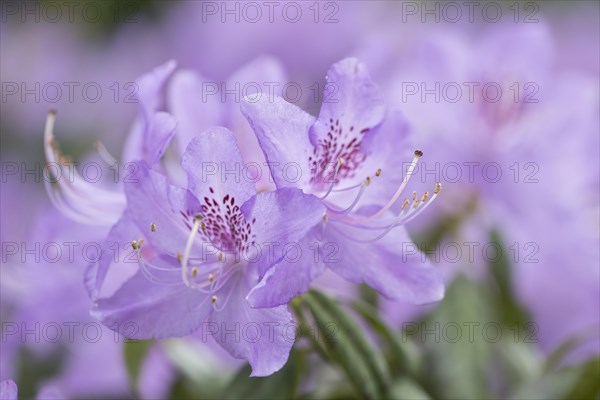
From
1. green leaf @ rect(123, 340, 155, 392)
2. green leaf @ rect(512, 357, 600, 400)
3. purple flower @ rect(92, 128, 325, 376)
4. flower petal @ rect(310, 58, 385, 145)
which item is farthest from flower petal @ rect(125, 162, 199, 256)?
green leaf @ rect(512, 357, 600, 400)

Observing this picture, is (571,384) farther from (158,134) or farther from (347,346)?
(158,134)

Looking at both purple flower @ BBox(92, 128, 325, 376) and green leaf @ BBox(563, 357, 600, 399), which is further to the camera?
green leaf @ BBox(563, 357, 600, 399)

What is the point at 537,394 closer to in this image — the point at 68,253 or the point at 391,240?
the point at 391,240

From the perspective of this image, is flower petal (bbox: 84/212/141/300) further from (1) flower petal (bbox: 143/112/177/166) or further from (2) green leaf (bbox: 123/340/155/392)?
(2) green leaf (bbox: 123/340/155/392)

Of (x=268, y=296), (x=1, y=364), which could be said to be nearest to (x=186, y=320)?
(x=268, y=296)

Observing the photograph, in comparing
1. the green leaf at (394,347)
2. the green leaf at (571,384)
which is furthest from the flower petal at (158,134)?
the green leaf at (571,384)

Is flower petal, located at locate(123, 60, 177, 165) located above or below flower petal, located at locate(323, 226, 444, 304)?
above
